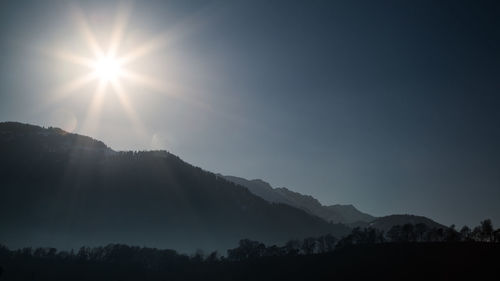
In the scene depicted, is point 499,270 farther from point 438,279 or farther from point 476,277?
point 438,279

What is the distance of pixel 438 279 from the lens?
653 feet

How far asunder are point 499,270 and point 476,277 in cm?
1360

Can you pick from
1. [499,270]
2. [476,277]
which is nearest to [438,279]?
[476,277]

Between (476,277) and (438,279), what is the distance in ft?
54.0

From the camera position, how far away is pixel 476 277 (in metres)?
195

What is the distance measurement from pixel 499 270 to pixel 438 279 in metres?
29.0

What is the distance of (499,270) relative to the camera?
198500 mm
